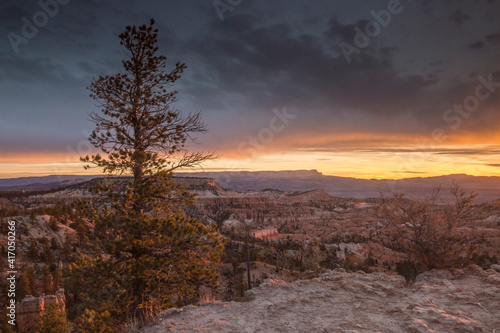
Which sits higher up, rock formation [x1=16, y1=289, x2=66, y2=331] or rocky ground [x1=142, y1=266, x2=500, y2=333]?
rocky ground [x1=142, y1=266, x2=500, y2=333]

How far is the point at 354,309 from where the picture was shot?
7.00m

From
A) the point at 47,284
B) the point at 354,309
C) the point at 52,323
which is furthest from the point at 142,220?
the point at 47,284

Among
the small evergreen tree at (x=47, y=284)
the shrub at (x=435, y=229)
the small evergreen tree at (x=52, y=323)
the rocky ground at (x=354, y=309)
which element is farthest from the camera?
the small evergreen tree at (x=47, y=284)

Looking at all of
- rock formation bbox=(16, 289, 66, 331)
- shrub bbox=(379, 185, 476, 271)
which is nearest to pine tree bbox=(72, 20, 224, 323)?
shrub bbox=(379, 185, 476, 271)

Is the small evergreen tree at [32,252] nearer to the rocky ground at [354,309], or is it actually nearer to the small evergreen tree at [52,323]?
the small evergreen tree at [52,323]

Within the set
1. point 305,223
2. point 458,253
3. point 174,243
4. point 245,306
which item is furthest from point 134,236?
point 305,223

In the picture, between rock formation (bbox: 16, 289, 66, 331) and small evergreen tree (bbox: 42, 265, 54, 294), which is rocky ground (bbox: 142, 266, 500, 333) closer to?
rock formation (bbox: 16, 289, 66, 331)

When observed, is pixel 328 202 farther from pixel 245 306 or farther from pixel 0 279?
pixel 245 306

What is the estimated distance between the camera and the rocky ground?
19.2 ft

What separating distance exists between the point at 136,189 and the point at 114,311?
13.4 ft

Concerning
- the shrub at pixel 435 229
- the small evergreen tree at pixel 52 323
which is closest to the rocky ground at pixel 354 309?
the shrub at pixel 435 229

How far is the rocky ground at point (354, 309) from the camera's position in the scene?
5.86m

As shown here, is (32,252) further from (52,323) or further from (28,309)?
(52,323)

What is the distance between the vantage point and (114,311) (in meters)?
9.32
